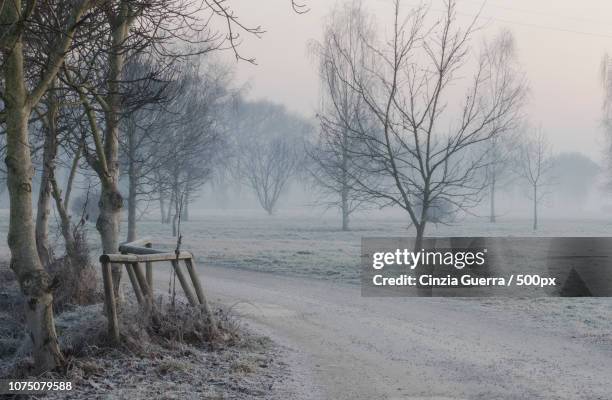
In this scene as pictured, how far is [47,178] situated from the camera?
11172mm

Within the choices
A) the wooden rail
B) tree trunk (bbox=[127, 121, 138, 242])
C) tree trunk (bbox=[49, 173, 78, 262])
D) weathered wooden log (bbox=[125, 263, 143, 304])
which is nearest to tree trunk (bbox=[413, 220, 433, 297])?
tree trunk (bbox=[49, 173, 78, 262])

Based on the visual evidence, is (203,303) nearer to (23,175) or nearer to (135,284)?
(135,284)

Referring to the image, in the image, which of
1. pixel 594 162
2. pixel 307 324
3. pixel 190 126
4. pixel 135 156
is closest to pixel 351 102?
pixel 190 126

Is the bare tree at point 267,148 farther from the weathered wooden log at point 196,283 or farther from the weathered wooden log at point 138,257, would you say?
the weathered wooden log at point 138,257

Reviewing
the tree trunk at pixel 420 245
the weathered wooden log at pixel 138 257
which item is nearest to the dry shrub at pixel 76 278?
the weathered wooden log at pixel 138 257

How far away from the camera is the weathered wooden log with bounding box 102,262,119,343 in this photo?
737 centimetres

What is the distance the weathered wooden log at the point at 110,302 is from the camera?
24.2ft

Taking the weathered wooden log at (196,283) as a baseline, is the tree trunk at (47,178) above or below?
above

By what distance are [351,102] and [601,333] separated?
2324cm

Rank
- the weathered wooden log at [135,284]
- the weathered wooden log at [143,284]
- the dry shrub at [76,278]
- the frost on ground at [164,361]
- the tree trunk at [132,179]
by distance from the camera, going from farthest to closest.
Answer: the tree trunk at [132,179]
the dry shrub at [76,278]
the weathered wooden log at [135,284]
the weathered wooden log at [143,284]
the frost on ground at [164,361]

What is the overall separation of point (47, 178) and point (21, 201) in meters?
4.84

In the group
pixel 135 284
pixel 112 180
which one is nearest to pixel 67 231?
pixel 112 180

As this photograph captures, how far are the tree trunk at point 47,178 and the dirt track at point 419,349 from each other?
→ 9.96ft

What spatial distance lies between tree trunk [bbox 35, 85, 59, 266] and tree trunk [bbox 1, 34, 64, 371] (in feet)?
10.3
